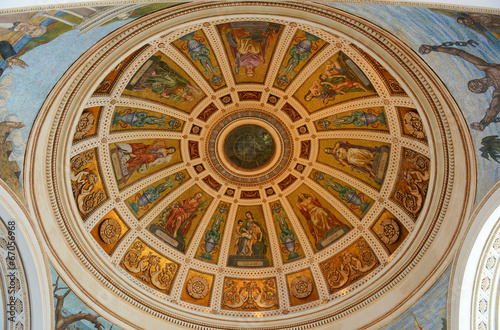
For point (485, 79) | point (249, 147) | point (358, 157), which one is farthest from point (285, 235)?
point (485, 79)

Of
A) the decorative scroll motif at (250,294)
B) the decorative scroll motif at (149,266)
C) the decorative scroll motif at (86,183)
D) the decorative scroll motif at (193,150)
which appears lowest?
the decorative scroll motif at (250,294)

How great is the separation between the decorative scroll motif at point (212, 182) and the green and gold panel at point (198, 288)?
10.9 ft

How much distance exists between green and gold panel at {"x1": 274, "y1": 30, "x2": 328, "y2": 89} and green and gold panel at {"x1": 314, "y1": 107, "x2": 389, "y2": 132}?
6.70 ft

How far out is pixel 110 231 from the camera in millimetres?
15461

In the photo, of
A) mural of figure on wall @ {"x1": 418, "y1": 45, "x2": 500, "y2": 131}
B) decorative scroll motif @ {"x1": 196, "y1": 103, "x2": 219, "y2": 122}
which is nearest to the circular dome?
decorative scroll motif @ {"x1": 196, "y1": 103, "x2": 219, "y2": 122}

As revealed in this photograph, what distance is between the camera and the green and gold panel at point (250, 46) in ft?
44.1

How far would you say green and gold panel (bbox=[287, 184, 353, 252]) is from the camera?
1712cm

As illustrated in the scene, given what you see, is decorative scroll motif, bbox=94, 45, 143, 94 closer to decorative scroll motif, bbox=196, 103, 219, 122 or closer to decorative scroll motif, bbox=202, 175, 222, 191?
decorative scroll motif, bbox=196, 103, 219, 122

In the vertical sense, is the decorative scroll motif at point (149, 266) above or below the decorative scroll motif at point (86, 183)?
below

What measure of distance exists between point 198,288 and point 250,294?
1.92 m

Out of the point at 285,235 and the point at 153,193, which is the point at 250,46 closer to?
the point at 153,193

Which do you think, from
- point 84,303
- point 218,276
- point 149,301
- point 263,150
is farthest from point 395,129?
point 84,303

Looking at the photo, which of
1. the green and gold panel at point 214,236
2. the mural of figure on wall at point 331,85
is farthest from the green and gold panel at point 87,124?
the mural of figure on wall at point 331,85

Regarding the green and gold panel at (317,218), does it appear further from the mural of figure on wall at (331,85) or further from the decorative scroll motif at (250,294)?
the mural of figure on wall at (331,85)
